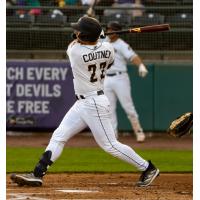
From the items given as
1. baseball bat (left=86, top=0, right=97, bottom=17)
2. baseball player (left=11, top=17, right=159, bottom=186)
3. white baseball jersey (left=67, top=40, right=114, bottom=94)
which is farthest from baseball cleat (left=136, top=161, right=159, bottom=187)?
baseball bat (left=86, top=0, right=97, bottom=17)

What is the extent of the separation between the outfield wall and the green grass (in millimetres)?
2022

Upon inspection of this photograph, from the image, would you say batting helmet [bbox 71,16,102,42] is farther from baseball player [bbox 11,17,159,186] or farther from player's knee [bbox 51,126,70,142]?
player's knee [bbox 51,126,70,142]

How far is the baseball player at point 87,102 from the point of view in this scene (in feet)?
24.0

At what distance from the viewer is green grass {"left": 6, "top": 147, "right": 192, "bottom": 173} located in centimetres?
941

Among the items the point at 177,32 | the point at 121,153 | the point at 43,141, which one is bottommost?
the point at 43,141

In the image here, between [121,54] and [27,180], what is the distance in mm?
5396

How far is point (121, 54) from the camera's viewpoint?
12.3m

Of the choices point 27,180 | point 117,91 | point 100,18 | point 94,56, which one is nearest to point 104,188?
point 27,180

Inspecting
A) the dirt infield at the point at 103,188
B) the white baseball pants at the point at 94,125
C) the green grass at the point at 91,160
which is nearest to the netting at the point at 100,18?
the green grass at the point at 91,160

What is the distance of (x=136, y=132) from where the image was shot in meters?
12.8

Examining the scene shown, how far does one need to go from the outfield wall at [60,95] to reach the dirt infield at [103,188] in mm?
4986
